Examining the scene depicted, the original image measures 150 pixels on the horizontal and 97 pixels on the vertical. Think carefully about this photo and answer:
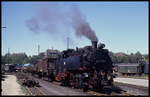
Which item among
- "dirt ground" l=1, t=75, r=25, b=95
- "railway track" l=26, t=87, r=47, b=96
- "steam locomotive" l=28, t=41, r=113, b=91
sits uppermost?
"steam locomotive" l=28, t=41, r=113, b=91

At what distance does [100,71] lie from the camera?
747 inches

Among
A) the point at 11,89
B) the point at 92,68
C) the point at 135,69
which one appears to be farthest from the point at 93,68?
the point at 135,69

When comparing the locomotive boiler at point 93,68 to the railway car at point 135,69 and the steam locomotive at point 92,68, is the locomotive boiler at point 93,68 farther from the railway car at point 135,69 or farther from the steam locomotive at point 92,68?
the railway car at point 135,69

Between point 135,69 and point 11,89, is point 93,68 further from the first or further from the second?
point 135,69

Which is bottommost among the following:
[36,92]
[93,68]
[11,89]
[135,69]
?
[11,89]

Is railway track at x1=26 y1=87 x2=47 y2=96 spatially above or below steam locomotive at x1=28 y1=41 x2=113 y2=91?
below

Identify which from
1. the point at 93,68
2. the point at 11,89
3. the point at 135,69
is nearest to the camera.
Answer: the point at 93,68

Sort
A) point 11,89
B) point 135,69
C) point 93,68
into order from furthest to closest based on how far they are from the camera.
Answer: point 135,69 → point 11,89 → point 93,68

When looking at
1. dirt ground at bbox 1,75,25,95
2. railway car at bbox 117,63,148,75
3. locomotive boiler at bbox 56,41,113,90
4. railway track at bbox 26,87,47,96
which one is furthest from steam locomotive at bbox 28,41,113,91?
railway car at bbox 117,63,148,75

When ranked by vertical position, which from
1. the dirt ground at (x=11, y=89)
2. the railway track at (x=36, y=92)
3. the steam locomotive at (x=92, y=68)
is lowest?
the dirt ground at (x=11, y=89)

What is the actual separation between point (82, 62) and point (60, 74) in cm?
467

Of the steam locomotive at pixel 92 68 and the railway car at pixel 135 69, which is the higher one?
the steam locomotive at pixel 92 68

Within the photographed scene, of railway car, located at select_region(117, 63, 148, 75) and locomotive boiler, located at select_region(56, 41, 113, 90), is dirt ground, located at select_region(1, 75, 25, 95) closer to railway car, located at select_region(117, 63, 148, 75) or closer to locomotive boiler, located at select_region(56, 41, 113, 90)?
locomotive boiler, located at select_region(56, 41, 113, 90)

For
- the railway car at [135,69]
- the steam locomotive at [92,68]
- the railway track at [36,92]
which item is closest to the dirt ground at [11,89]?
the railway track at [36,92]
